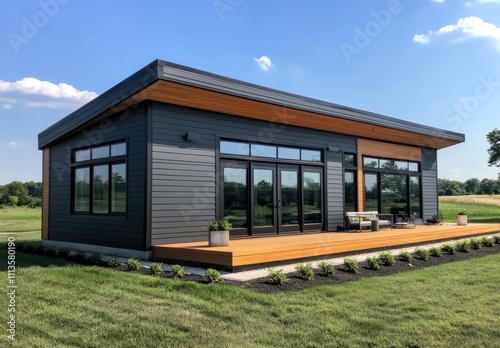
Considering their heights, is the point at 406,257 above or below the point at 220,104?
below

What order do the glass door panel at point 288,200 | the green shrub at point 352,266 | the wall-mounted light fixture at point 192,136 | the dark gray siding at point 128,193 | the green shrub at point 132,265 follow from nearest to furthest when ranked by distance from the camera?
the green shrub at point 352,266 → the green shrub at point 132,265 → the dark gray siding at point 128,193 → the wall-mounted light fixture at point 192,136 → the glass door panel at point 288,200

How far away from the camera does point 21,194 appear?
51281 millimetres

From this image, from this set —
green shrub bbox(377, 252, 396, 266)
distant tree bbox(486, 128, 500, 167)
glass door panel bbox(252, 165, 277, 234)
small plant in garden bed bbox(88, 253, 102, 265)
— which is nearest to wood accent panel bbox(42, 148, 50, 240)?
small plant in garden bed bbox(88, 253, 102, 265)

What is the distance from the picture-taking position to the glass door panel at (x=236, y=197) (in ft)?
30.0

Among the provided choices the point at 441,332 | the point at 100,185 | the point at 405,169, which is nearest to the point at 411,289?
the point at 441,332

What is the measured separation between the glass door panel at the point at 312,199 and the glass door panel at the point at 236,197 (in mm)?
2131

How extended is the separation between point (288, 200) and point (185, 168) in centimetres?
324

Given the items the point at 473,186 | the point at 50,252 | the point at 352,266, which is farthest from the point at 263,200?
the point at 473,186

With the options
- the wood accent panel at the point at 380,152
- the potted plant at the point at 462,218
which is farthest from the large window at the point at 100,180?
the potted plant at the point at 462,218

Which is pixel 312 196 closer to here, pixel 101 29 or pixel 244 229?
pixel 244 229

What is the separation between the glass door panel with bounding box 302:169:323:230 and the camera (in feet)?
35.7

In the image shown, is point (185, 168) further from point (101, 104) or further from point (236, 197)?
point (101, 104)

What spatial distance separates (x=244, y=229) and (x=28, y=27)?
6.26m

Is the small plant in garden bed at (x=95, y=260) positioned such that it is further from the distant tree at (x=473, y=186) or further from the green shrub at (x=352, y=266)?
the distant tree at (x=473, y=186)
